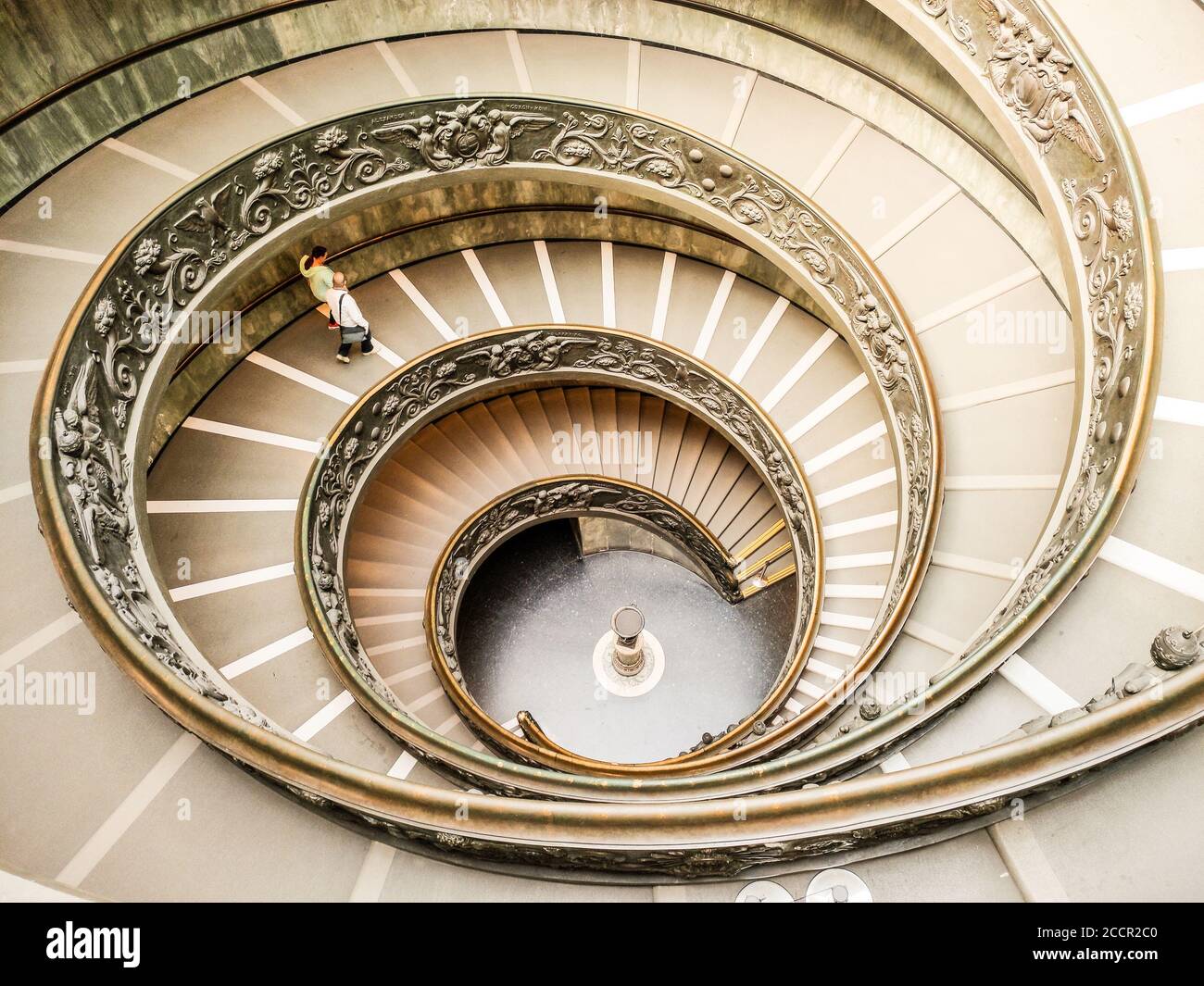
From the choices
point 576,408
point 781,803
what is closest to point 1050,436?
point 781,803

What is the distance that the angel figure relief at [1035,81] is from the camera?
548cm

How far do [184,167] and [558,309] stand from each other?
4.64 meters

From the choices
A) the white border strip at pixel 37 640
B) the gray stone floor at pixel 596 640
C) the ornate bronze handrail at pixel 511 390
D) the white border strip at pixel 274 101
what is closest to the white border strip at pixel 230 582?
the ornate bronze handrail at pixel 511 390

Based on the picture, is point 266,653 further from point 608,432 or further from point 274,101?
point 608,432

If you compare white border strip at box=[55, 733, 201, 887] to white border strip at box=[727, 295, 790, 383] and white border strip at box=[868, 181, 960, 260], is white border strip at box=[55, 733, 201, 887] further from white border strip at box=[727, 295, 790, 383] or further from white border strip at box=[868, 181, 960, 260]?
white border strip at box=[868, 181, 960, 260]

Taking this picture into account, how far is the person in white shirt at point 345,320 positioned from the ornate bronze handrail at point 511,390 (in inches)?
25.0

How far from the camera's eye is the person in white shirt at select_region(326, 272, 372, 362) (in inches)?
330

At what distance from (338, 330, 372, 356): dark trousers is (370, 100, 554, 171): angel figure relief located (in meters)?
2.10

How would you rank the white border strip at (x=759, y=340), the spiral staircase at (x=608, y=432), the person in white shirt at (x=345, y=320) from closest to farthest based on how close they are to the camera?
the spiral staircase at (x=608, y=432), the person in white shirt at (x=345, y=320), the white border strip at (x=759, y=340)

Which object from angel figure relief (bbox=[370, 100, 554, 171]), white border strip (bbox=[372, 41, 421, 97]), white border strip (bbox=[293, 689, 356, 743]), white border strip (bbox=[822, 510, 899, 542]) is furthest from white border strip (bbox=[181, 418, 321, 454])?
white border strip (bbox=[822, 510, 899, 542])

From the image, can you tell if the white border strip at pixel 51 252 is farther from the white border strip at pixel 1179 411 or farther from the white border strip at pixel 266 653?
the white border strip at pixel 1179 411

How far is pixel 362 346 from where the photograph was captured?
9.23 m

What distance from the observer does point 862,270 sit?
25.5 ft

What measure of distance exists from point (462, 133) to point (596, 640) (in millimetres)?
7141
